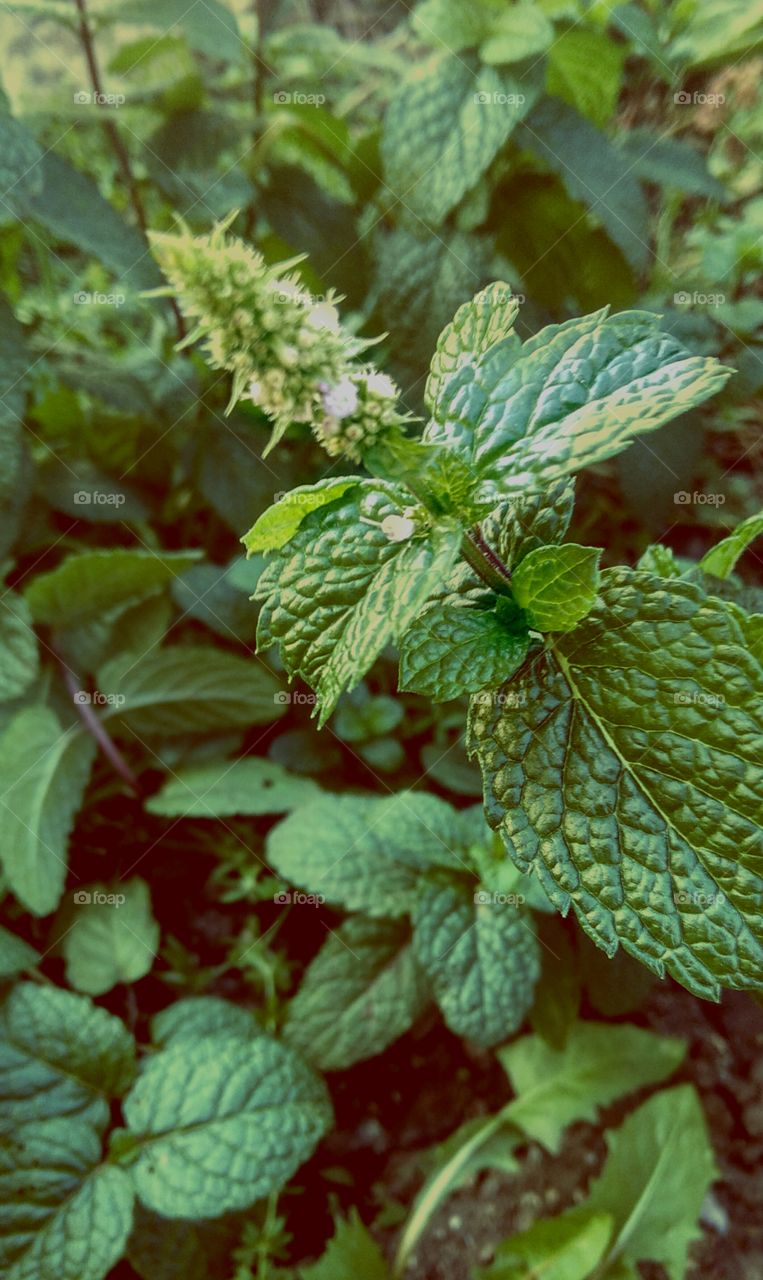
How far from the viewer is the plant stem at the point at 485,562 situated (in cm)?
54

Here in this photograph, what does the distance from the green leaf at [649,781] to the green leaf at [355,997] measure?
0.45 m

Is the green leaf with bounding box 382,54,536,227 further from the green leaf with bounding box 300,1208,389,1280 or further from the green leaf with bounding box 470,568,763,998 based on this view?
the green leaf with bounding box 300,1208,389,1280

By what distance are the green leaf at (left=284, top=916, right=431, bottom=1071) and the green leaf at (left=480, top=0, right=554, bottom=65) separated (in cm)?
86

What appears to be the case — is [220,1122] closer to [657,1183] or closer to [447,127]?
[657,1183]

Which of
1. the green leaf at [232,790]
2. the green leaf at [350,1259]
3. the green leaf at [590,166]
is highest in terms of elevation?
the green leaf at [590,166]

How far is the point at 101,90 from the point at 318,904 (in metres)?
0.93

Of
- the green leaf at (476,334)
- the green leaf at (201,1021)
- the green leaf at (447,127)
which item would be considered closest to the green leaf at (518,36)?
the green leaf at (447,127)

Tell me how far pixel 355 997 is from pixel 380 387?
66 centimetres

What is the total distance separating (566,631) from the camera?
0.55 m

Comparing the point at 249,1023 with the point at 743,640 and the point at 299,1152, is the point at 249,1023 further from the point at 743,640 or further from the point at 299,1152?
the point at 743,640

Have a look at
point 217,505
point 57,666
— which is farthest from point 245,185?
point 57,666

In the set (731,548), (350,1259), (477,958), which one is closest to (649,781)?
(731,548)

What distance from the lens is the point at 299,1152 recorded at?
2.63 ft

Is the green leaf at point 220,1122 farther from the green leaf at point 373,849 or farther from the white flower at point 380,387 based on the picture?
the white flower at point 380,387
